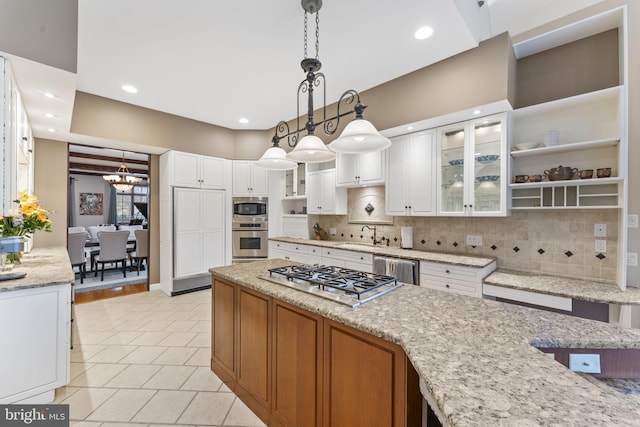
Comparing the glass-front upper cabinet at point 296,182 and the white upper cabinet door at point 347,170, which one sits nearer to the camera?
the white upper cabinet door at point 347,170

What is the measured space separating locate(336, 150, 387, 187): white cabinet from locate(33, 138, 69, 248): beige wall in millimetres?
4012

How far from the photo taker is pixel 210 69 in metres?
3.07

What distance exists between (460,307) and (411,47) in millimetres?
2340

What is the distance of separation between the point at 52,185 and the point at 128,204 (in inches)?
294

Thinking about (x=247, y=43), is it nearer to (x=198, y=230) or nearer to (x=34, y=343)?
(x=34, y=343)

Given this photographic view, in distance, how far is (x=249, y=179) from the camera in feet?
17.2

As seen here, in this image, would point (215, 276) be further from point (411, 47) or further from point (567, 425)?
point (411, 47)

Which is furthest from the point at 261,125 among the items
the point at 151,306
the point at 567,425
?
the point at 567,425

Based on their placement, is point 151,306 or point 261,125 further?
point 261,125

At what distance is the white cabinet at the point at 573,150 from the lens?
7.65 ft

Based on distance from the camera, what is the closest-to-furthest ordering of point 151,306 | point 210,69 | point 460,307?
point 460,307 < point 210,69 < point 151,306

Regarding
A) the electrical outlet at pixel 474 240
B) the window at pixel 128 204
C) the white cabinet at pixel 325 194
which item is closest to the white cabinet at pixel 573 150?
the electrical outlet at pixel 474 240

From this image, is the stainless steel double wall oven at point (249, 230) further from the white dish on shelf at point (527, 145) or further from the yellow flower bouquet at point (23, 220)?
the white dish on shelf at point (527, 145)

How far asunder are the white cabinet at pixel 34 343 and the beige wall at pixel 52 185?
8.63ft
